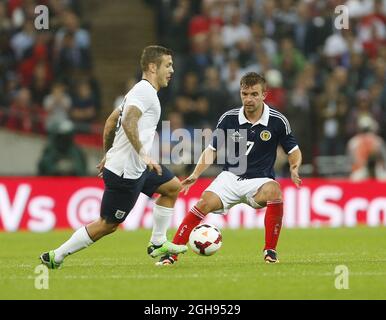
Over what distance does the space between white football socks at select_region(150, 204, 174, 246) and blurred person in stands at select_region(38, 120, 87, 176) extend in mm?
8218

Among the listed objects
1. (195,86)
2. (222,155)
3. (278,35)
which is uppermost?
(278,35)

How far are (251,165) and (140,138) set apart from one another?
1.42 metres

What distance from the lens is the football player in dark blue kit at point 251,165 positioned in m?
10.7

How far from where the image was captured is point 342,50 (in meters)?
20.9

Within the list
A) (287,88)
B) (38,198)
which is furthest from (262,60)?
(38,198)

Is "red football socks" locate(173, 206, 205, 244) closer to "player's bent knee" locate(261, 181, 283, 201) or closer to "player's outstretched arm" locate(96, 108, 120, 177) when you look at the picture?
"player's bent knee" locate(261, 181, 283, 201)

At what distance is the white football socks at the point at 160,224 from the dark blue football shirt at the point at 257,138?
827 mm

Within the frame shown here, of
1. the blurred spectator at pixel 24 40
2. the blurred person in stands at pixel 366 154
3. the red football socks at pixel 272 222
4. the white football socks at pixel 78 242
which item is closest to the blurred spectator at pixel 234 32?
the blurred person in stands at pixel 366 154

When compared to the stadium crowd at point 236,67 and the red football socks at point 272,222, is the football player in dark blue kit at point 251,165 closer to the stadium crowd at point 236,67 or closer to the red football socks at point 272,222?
the red football socks at point 272,222

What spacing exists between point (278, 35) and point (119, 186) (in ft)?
38.3

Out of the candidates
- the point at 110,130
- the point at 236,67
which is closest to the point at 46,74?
the point at 236,67

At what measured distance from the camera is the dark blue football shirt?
36.1 feet

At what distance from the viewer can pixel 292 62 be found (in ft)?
68.2
